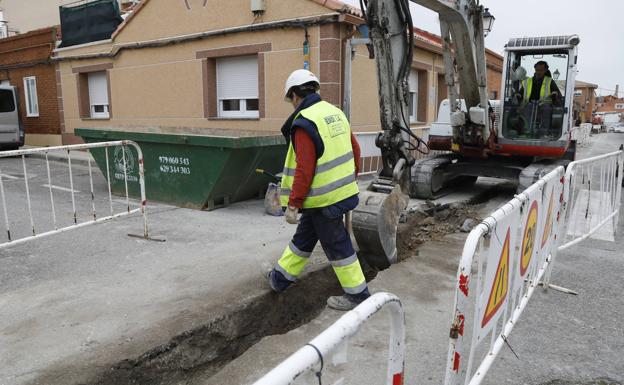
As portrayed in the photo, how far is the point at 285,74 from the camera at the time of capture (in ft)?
32.6

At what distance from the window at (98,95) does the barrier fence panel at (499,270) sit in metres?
13.5

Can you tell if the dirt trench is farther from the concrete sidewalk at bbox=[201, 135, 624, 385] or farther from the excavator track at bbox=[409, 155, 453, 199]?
the excavator track at bbox=[409, 155, 453, 199]

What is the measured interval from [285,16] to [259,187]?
13.4 ft

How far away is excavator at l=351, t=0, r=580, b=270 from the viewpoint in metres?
4.84

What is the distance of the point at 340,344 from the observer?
1.33 meters

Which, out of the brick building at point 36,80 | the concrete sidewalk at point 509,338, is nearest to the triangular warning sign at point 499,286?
the concrete sidewalk at point 509,338

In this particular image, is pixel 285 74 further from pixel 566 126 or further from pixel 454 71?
pixel 566 126

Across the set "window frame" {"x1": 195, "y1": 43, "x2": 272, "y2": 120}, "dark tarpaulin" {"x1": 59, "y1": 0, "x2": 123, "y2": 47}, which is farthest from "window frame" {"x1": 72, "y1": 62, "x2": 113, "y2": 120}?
"window frame" {"x1": 195, "y1": 43, "x2": 272, "y2": 120}

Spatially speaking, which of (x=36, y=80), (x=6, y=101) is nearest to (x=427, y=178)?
(x=6, y=101)

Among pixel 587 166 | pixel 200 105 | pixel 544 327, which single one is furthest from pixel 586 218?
pixel 200 105

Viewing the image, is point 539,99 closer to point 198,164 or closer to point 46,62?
point 198,164

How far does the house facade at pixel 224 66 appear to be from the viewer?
9461 millimetres

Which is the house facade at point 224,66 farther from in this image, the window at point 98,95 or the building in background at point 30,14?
the building in background at point 30,14

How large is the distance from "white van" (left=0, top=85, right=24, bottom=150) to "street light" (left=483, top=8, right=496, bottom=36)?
44.3ft
